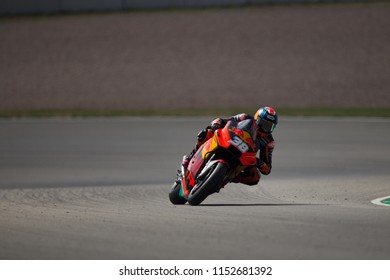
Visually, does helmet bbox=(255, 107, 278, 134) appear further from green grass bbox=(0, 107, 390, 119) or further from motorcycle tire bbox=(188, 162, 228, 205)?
green grass bbox=(0, 107, 390, 119)

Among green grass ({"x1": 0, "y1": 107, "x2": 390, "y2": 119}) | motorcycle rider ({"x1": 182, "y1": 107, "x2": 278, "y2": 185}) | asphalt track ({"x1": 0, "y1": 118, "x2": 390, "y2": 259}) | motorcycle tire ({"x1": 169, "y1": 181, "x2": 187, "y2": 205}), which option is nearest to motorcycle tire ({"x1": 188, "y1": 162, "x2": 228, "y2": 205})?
asphalt track ({"x1": 0, "y1": 118, "x2": 390, "y2": 259})

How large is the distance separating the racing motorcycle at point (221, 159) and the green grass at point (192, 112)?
18.2m

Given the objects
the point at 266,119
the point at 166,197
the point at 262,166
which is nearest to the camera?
the point at 266,119

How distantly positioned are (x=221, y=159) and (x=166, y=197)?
2.45 meters

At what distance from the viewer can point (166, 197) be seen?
13102mm

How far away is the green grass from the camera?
29.7 metres

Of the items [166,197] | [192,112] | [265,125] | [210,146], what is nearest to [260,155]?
[265,125]

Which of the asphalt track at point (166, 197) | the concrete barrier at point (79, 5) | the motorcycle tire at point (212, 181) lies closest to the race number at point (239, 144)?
the motorcycle tire at point (212, 181)

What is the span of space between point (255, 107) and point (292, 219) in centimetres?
2359

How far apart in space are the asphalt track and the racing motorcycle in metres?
0.27

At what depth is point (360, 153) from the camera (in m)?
20.2

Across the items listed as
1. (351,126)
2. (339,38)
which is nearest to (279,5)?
(339,38)

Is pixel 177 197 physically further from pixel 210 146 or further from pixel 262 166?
pixel 262 166

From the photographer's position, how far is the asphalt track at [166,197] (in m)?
7.76
